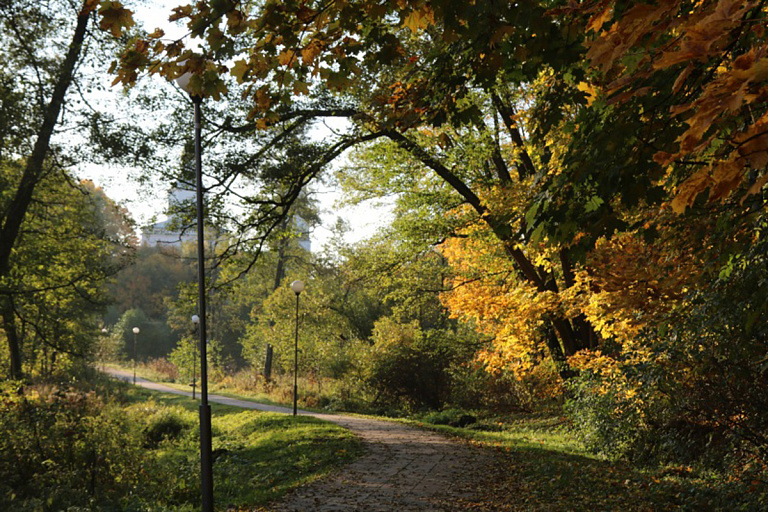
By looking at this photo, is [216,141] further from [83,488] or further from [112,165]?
[83,488]

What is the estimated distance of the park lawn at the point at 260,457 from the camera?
737cm

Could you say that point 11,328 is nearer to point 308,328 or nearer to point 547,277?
point 308,328

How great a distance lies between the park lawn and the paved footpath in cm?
38

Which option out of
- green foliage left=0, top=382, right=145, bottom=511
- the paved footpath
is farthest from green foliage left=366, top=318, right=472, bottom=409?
green foliage left=0, top=382, right=145, bottom=511

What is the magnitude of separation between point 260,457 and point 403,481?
343 cm

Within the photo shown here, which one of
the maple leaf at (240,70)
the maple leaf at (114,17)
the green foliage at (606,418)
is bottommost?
the green foliage at (606,418)

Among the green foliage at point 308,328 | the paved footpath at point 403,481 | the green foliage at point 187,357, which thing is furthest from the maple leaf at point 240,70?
the green foliage at point 187,357

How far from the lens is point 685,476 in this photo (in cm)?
671

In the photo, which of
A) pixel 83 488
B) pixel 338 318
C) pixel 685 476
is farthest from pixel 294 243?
pixel 685 476

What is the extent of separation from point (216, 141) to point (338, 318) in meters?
15.8

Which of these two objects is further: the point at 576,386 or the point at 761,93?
the point at 576,386

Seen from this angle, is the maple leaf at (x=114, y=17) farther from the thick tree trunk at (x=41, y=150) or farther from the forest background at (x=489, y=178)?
the thick tree trunk at (x=41, y=150)

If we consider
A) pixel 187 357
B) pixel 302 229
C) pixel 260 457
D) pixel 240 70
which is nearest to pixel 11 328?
pixel 302 229

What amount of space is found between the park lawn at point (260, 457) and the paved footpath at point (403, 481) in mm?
378
